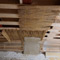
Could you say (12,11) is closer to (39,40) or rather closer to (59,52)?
(39,40)

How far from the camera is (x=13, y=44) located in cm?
370

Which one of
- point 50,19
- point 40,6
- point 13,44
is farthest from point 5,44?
point 40,6

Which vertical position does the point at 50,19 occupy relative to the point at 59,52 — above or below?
above

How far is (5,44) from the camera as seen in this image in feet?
12.1

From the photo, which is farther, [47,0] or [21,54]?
[21,54]

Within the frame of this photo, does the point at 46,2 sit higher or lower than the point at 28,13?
higher

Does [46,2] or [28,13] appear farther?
[28,13]

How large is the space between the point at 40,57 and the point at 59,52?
696mm

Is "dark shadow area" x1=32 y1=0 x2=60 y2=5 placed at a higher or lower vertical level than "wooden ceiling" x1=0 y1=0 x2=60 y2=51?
higher

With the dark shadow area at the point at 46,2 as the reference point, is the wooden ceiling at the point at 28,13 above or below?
below

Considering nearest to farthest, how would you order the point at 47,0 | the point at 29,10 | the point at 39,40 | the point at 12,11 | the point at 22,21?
the point at 47,0 → the point at 29,10 → the point at 12,11 → the point at 22,21 → the point at 39,40

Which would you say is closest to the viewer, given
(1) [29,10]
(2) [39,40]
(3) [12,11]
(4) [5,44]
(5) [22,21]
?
(1) [29,10]

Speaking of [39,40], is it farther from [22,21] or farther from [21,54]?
[22,21]

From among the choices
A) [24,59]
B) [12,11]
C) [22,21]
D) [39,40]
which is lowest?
[24,59]
